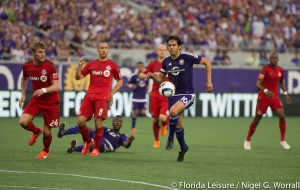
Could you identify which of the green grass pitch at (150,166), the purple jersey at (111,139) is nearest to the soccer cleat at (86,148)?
the green grass pitch at (150,166)

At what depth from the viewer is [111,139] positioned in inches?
656

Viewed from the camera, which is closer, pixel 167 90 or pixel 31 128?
pixel 167 90

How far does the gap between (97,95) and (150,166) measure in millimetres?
2477

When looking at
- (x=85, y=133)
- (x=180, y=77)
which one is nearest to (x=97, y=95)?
(x=85, y=133)

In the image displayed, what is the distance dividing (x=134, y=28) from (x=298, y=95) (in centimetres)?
764

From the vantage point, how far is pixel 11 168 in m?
13.2

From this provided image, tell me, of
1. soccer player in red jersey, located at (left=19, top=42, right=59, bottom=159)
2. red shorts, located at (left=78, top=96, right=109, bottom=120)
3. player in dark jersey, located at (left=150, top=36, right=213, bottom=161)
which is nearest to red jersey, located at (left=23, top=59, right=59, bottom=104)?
soccer player in red jersey, located at (left=19, top=42, right=59, bottom=159)

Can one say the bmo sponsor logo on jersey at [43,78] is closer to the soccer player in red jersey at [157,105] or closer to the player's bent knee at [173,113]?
the player's bent knee at [173,113]

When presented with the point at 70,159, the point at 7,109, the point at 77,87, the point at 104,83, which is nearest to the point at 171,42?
the point at 104,83

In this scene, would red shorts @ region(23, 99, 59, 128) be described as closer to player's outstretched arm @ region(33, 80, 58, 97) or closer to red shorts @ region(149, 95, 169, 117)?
player's outstretched arm @ region(33, 80, 58, 97)

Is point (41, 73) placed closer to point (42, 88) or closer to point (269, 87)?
point (42, 88)

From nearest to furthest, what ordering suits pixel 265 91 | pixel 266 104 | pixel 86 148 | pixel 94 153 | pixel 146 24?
pixel 94 153 < pixel 86 148 < pixel 265 91 < pixel 266 104 < pixel 146 24

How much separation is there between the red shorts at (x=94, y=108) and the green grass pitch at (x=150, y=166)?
0.86m

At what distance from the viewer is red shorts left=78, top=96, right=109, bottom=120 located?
15664 millimetres
